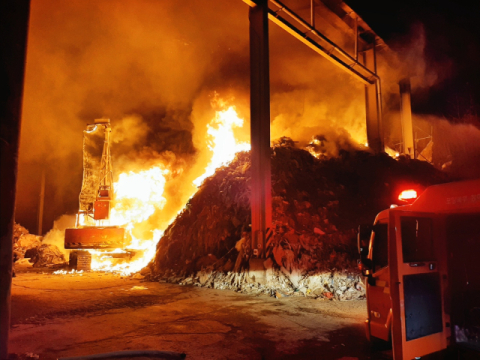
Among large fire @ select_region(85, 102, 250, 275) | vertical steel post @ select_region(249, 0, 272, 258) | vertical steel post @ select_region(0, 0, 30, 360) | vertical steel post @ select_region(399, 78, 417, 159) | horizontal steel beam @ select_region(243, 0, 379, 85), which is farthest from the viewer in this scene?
vertical steel post @ select_region(399, 78, 417, 159)

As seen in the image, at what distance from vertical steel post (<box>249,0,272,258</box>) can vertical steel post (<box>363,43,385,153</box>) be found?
9064 mm

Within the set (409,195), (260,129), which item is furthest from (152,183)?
(409,195)

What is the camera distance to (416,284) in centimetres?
408

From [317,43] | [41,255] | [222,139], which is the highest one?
[317,43]

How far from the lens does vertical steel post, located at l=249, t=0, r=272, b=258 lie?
35.9 feet

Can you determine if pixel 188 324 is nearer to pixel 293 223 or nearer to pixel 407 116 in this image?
pixel 293 223

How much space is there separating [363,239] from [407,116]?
678 inches

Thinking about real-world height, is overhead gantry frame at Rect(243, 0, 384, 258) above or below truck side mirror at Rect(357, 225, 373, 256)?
above

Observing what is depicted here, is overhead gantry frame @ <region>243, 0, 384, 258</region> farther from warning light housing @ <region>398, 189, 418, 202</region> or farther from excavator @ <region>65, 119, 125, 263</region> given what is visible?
excavator @ <region>65, 119, 125, 263</region>

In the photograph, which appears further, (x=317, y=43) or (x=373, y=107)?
(x=373, y=107)

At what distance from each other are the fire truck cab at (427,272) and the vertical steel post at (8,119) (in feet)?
14.1

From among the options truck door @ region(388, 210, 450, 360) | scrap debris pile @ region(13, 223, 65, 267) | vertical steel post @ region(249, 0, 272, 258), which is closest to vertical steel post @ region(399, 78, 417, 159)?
vertical steel post @ region(249, 0, 272, 258)

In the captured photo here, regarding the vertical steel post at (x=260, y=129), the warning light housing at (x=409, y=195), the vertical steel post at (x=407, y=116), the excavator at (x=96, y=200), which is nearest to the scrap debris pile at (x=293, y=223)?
the vertical steel post at (x=260, y=129)

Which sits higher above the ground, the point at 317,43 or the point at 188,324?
the point at 317,43
